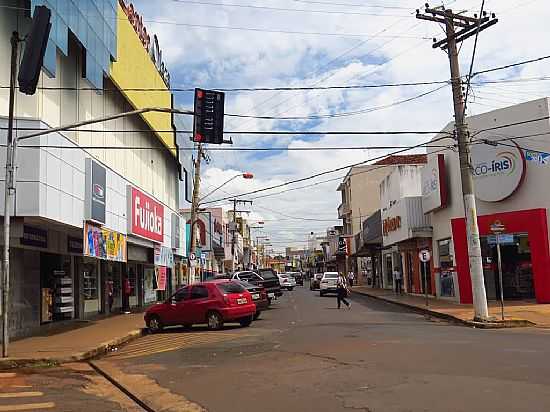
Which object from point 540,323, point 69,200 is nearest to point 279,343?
point 69,200

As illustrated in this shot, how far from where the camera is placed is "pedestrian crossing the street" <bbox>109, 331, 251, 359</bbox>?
632 inches

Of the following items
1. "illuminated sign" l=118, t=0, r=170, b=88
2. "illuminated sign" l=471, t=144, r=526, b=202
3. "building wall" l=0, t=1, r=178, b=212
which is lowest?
"illuminated sign" l=471, t=144, r=526, b=202

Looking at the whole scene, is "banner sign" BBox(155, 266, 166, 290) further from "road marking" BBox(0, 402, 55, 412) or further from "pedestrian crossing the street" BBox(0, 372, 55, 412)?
"road marking" BBox(0, 402, 55, 412)

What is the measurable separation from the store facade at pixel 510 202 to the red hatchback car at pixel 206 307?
1083cm

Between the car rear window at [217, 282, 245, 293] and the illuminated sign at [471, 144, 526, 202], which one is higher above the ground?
the illuminated sign at [471, 144, 526, 202]

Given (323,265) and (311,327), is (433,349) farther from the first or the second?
(323,265)

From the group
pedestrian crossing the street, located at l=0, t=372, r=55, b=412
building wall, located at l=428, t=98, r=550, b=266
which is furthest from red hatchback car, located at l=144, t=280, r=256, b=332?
building wall, located at l=428, t=98, r=550, b=266

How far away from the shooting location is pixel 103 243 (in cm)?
2164

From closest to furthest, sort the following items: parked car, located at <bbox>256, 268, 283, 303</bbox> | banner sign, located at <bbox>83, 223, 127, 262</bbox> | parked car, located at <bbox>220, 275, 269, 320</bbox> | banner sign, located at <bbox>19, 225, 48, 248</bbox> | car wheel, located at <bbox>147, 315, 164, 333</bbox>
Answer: banner sign, located at <bbox>19, 225, 48, 248</bbox> < banner sign, located at <bbox>83, 223, 127, 262</bbox> < car wheel, located at <bbox>147, 315, 164, 333</bbox> < parked car, located at <bbox>220, 275, 269, 320</bbox> < parked car, located at <bbox>256, 268, 283, 303</bbox>

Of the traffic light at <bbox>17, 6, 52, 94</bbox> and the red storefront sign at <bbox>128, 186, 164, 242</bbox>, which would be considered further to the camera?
the red storefront sign at <bbox>128, 186, 164, 242</bbox>

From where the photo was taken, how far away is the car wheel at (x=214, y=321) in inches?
805

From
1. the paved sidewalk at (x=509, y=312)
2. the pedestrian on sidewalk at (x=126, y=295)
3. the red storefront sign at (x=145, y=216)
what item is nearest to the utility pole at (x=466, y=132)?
the paved sidewalk at (x=509, y=312)

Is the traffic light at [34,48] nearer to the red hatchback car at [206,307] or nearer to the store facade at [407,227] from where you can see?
the red hatchback car at [206,307]

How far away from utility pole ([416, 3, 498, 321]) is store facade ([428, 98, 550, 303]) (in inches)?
163
